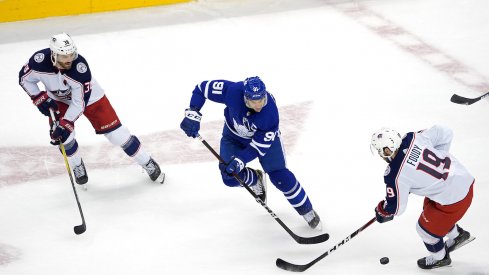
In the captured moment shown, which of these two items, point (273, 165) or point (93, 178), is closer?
point (273, 165)

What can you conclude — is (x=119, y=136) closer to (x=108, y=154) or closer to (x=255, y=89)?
(x=108, y=154)

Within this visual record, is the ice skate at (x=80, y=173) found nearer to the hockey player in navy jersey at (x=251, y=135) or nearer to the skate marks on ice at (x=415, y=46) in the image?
the hockey player in navy jersey at (x=251, y=135)

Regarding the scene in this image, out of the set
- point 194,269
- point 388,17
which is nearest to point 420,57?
point 388,17

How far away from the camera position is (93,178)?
5391 mm

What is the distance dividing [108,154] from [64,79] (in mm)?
923

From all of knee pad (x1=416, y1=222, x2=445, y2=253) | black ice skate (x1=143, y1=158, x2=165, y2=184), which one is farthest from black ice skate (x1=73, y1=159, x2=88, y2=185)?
knee pad (x1=416, y1=222, x2=445, y2=253)

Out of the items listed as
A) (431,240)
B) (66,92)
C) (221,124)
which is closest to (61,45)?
(66,92)

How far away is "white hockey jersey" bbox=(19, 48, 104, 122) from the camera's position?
478 cm

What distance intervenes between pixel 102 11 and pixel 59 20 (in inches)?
15.2

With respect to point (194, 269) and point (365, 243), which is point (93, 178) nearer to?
point (194, 269)

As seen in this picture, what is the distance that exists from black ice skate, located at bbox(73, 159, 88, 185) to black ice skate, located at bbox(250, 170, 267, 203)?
1061mm

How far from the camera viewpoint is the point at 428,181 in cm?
419

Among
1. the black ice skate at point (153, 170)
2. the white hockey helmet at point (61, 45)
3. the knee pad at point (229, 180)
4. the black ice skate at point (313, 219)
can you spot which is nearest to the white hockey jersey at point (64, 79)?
the white hockey helmet at point (61, 45)

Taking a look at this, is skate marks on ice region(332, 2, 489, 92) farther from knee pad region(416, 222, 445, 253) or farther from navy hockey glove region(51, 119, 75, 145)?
navy hockey glove region(51, 119, 75, 145)
